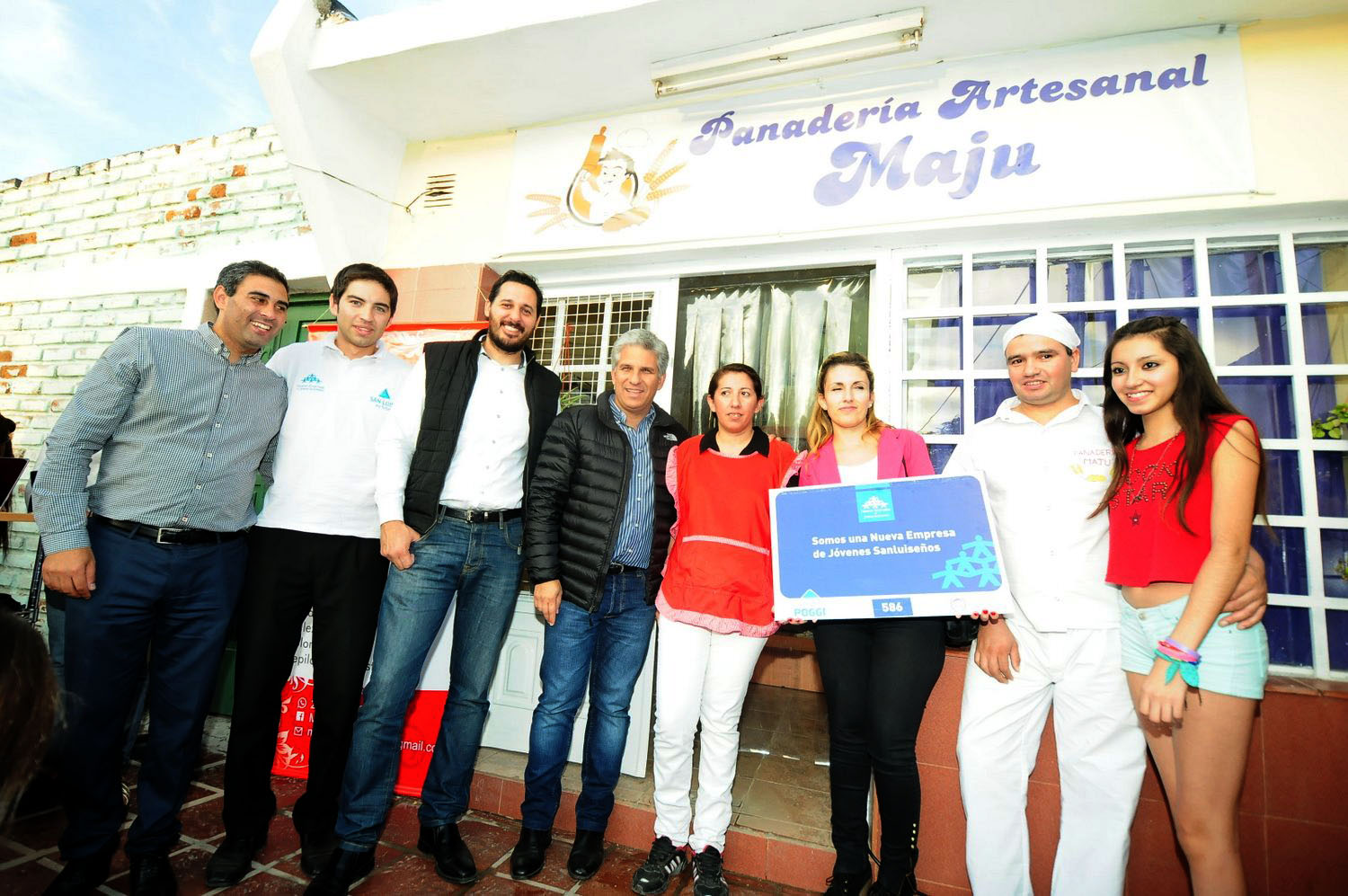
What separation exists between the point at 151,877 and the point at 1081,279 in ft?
15.0

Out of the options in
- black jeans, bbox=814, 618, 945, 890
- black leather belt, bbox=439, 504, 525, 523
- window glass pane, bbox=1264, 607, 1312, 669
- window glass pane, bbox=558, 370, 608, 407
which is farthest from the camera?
window glass pane, bbox=558, 370, 608, 407

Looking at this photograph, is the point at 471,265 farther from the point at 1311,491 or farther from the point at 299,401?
the point at 1311,491

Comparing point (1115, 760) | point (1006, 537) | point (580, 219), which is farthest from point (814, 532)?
point (580, 219)

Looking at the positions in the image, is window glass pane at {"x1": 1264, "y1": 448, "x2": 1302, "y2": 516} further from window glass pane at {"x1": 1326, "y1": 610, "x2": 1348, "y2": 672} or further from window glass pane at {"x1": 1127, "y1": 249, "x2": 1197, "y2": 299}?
window glass pane at {"x1": 1127, "y1": 249, "x2": 1197, "y2": 299}

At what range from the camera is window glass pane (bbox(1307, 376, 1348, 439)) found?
255 cm

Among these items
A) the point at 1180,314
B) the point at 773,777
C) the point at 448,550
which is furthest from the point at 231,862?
the point at 1180,314

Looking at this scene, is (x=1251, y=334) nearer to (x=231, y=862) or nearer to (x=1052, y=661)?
(x=1052, y=661)

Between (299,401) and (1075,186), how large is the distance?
3579mm

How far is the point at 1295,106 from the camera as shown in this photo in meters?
2.58

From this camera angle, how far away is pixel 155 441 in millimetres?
2133

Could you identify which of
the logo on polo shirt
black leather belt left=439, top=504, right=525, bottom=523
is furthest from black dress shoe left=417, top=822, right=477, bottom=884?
the logo on polo shirt

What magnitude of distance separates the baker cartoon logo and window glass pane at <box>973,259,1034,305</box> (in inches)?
66.7

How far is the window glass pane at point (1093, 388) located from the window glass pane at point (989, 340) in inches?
13.6

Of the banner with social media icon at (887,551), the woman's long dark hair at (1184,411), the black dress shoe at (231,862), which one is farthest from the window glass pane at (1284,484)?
the black dress shoe at (231,862)
